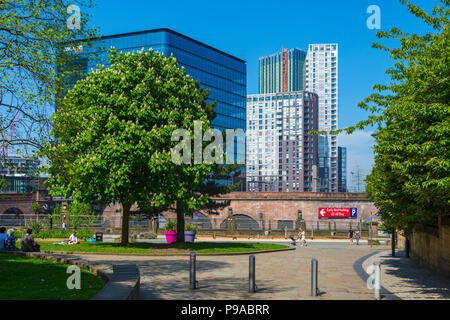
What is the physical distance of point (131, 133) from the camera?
1038 inches

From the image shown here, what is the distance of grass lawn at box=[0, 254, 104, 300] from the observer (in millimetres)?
10266

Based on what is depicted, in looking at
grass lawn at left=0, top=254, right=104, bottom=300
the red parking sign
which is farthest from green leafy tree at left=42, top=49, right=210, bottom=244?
the red parking sign

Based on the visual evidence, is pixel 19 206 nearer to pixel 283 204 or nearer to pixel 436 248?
pixel 283 204

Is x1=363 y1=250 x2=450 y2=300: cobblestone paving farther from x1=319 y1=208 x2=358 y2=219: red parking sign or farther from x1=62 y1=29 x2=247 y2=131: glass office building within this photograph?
x1=62 y1=29 x2=247 y2=131: glass office building

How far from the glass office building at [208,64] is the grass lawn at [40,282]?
9162 centimetres

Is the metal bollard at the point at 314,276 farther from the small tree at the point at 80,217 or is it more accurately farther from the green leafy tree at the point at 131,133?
the small tree at the point at 80,217

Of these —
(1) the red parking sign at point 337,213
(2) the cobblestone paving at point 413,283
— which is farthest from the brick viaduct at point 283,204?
(2) the cobblestone paving at point 413,283

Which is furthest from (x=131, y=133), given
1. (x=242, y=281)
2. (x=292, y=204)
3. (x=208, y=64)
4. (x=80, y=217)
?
(x=208, y=64)

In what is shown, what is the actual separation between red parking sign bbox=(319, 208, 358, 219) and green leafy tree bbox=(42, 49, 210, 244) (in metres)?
48.0

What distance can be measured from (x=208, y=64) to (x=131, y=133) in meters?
98.5

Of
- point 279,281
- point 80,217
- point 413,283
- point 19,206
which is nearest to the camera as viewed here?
point 279,281

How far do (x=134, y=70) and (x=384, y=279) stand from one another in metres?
18.0

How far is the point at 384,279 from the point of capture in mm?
18453
